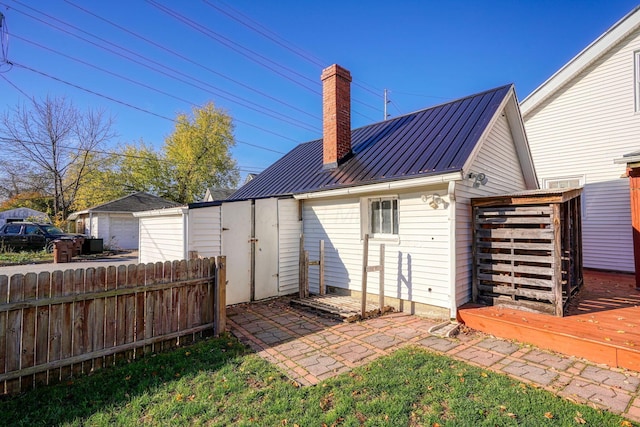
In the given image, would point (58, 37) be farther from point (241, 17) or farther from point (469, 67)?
point (469, 67)

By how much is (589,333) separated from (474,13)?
1101cm

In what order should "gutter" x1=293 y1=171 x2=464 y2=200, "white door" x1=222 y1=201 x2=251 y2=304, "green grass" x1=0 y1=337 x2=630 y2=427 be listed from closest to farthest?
"green grass" x1=0 y1=337 x2=630 y2=427, "gutter" x1=293 y1=171 x2=464 y2=200, "white door" x1=222 y1=201 x2=251 y2=304

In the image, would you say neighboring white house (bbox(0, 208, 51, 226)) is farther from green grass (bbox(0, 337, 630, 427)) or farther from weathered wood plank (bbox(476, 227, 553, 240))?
weathered wood plank (bbox(476, 227, 553, 240))

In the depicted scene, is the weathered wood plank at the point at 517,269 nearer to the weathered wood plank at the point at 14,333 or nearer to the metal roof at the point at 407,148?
the metal roof at the point at 407,148

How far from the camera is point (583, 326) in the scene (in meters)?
4.56

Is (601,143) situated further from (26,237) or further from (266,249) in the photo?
(26,237)

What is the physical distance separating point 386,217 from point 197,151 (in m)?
29.8

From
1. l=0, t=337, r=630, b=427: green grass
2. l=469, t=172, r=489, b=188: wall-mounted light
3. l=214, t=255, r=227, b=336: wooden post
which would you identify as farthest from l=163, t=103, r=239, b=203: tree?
l=0, t=337, r=630, b=427: green grass

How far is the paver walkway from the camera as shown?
341 cm

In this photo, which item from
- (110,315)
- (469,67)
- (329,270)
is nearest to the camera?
(110,315)

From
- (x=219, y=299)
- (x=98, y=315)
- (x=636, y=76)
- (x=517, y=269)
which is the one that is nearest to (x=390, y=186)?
(x=517, y=269)

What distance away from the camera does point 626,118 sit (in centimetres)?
928

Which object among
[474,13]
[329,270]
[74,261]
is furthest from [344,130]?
[74,261]

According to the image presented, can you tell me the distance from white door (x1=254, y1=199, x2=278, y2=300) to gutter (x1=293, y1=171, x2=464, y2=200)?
38.6 inches
